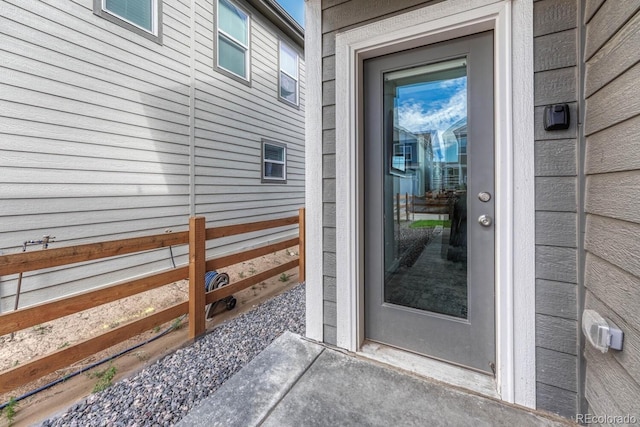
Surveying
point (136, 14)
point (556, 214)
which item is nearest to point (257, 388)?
point (556, 214)

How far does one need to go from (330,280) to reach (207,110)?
12.8ft

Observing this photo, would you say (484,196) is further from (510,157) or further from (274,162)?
(274,162)

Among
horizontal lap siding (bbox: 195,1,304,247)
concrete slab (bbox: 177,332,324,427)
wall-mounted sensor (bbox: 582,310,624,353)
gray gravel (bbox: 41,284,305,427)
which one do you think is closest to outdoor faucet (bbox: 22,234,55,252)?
horizontal lap siding (bbox: 195,1,304,247)

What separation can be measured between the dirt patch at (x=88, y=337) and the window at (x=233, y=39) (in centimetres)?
374

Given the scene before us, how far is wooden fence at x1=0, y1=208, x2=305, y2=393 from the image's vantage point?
1.50m

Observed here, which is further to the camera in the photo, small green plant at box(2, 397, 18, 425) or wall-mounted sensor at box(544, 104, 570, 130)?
small green plant at box(2, 397, 18, 425)

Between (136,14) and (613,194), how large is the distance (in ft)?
16.5

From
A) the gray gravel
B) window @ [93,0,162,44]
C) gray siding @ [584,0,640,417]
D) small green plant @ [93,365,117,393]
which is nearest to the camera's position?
gray siding @ [584,0,640,417]

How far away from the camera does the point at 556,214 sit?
127 cm

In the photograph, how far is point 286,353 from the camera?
5.96 ft

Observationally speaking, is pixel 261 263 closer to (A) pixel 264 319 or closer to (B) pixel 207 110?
(A) pixel 264 319

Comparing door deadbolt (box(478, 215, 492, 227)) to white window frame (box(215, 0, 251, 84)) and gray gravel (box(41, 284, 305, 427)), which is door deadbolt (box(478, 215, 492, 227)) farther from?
white window frame (box(215, 0, 251, 84))

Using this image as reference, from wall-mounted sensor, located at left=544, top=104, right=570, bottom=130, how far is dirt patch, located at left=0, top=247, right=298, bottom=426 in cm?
280

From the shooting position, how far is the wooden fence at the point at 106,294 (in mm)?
1499
